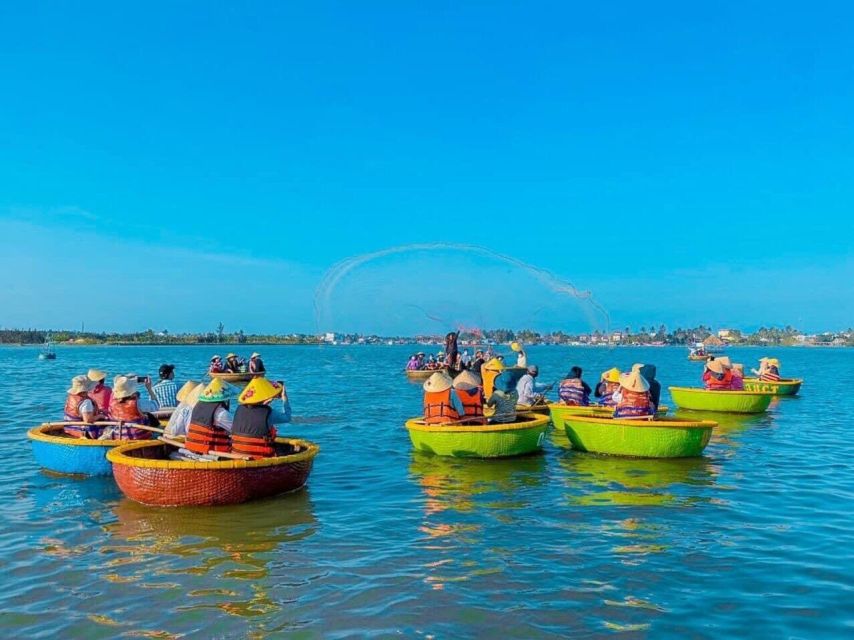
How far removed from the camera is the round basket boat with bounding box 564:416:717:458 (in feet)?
53.6

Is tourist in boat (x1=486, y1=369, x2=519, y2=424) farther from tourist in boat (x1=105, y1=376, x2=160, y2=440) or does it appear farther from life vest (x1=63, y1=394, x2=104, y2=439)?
life vest (x1=63, y1=394, x2=104, y2=439)

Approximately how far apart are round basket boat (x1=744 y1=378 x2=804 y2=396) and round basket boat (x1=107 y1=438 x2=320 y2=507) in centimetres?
2830

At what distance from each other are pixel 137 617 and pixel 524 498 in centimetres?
745

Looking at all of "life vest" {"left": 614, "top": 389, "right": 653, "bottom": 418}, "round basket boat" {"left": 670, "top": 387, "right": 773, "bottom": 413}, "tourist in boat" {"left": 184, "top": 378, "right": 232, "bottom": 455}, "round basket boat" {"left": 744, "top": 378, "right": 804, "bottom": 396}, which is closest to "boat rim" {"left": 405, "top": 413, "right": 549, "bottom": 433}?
"life vest" {"left": 614, "top": 389, "right": 653, "bottom": 418}

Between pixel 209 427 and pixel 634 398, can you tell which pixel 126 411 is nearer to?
pixel 209 427

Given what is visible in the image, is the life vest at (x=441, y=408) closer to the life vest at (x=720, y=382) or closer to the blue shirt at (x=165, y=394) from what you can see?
the blue shirt at (x=165, y=394)

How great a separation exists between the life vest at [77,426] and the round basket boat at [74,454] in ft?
2.09

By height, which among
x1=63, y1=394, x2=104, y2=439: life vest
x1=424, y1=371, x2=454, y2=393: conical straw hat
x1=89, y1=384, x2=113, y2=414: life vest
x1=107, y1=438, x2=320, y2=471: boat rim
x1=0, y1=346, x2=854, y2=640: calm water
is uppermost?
x1=424, y1=371, x2=454, y2=393: conical straw hat

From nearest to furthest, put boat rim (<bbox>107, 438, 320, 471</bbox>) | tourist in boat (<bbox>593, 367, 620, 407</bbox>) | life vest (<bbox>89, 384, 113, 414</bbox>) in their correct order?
boat rim (<bbox>107, 438, 320, 471</bbox>)
life vest (<bbox>89, 384, 113, 414</bbox>)
tourist in boat (<bbox>593, 367, 620, 407</bbox>)

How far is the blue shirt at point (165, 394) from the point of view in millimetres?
18250

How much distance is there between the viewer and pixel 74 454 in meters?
14.1

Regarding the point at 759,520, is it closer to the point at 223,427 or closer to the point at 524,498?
the point at 524,498

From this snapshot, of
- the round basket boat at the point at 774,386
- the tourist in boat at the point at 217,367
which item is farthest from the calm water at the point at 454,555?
the tourist in boat at the point at 217,367

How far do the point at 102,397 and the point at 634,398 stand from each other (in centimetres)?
1271
